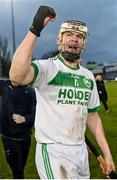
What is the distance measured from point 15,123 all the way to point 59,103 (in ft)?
12.5

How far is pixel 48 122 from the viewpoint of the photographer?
17.9ft

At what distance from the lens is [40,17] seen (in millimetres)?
4949

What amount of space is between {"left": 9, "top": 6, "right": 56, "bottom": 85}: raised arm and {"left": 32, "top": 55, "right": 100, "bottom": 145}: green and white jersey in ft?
1.30

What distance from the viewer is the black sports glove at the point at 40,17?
192 inches

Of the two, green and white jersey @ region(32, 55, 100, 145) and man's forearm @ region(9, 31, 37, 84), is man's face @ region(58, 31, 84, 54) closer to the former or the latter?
green and white jersey @ region(32, 55, 100, 145)

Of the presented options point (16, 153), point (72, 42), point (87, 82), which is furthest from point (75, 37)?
A: point (16, 153)

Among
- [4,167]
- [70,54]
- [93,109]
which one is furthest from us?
[4,167]

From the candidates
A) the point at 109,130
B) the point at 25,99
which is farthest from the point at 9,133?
the point at 109,130

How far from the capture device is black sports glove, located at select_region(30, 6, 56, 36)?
4.88 m

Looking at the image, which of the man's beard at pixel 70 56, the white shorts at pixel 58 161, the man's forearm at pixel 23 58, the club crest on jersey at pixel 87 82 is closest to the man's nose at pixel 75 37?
the man's beard at pixel 70 56

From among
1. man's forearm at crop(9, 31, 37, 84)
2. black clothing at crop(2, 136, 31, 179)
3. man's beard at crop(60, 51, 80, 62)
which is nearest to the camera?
man's forearm at crop(9, 31, 37, 84)

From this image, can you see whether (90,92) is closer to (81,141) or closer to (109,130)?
(81,141)

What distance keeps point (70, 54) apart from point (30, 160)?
25.7 feet

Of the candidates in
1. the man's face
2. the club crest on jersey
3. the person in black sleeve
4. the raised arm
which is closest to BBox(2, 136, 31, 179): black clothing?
the person in black sleeve
